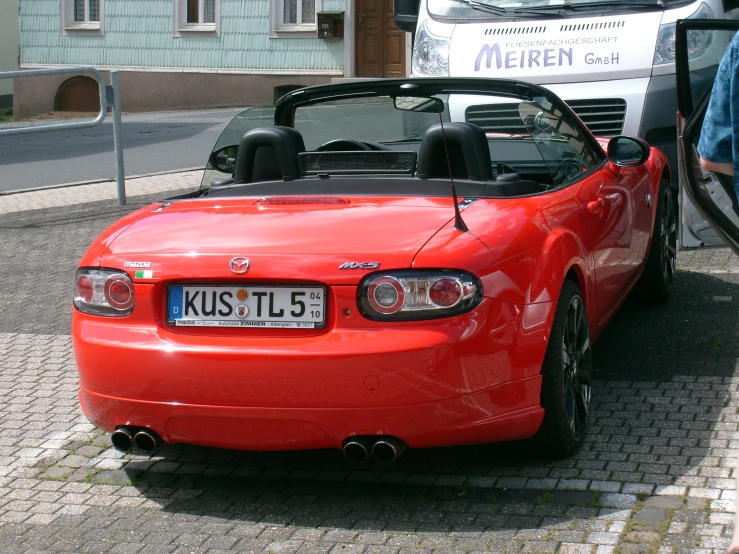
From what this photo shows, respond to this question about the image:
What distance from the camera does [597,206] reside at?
209 inches

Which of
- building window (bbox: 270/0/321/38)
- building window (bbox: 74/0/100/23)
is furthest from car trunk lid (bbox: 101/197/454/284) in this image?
building window (bbox: 74/0/100/23)

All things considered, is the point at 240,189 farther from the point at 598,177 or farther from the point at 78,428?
the point at 598,177

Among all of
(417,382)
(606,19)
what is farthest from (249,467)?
(606,19)

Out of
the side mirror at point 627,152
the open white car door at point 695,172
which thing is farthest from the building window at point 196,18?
the open white car door at point 695,172

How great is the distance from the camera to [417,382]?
3953 mm

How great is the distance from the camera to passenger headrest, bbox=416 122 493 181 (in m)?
4.70

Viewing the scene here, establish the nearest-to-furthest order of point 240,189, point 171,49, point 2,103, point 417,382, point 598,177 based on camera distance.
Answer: point 417,382, point 240,189, point 598,177, point 171,49, point 2,103

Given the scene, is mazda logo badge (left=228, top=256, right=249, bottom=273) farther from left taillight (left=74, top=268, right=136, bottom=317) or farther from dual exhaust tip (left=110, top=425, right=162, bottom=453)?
dual exhaust tip (left=110, top=425, right=162, bottom=453)

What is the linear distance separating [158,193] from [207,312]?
30.3 feet


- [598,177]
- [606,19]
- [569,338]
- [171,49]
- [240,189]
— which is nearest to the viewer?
[569,338]

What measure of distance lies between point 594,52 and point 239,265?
19.8 feet

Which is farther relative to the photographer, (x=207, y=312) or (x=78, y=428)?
(x=78, y=428)

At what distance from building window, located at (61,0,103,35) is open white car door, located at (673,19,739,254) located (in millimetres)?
26537

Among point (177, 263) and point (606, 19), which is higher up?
point (606, 19)
